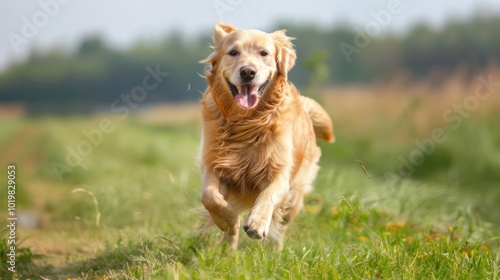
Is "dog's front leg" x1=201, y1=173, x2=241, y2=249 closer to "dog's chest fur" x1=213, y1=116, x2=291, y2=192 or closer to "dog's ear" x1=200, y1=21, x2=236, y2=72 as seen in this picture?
"dog's chest fur" x1=213, y1=116, x2=291, y2=192

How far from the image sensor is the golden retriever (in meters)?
4.78

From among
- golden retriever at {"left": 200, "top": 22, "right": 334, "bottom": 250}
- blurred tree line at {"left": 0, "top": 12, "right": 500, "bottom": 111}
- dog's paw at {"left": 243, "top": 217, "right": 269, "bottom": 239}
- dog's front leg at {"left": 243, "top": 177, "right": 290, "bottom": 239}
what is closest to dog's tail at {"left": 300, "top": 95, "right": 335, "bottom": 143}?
golden retriever at {"left": 200, "top": 22, "right": 334, "bottom": 250}

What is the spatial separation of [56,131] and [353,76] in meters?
5.90

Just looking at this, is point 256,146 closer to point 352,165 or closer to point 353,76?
point 352,165

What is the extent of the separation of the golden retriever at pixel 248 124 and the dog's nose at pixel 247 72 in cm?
3

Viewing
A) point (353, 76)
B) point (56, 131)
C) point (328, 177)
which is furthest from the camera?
point (353, 76)

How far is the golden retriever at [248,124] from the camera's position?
15.7ft

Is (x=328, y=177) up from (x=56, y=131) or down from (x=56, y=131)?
up

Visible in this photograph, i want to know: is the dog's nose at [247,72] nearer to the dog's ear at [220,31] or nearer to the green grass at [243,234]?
the dog's ear at [220,31]

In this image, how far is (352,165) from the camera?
968 centimetres

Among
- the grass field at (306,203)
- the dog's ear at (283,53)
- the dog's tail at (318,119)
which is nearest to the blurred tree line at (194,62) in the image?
the grass field at (306,203)

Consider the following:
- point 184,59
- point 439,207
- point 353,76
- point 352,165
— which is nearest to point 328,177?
point 439,207

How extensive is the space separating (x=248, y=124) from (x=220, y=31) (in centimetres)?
71

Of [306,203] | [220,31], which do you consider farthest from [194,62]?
[220,31]
